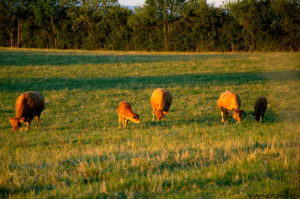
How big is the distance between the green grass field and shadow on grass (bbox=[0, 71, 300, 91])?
0.26ft

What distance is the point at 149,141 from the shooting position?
368 inches

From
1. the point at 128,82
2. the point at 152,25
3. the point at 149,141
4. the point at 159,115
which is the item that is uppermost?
the point at 152,25

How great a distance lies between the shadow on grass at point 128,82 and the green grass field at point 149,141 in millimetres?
78

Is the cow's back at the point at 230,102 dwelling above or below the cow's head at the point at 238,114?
above

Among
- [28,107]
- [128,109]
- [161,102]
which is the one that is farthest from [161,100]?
[28,107]

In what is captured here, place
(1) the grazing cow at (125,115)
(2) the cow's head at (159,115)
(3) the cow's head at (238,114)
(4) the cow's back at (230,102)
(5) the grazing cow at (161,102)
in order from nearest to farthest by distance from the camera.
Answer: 1. (1) the grazing cow at (125,115)
2. (3) the cow's head at (238,114)
3. (2) the cow's head at (159,115)
4. (4) the cow's back at (230,102)
5. (5) the grazing cow at (161,102)

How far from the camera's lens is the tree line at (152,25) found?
49.6 meters

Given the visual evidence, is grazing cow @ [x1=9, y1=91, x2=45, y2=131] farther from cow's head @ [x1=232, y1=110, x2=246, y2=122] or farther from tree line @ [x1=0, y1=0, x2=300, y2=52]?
tree line @ [x1=0, y1=0, x2=300, y2=52]

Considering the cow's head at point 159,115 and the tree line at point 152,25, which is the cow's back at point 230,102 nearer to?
the cow's head at point 159,115

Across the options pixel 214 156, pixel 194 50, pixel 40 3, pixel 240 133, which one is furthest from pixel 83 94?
pixel 40 3

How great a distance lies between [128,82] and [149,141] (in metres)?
15.9

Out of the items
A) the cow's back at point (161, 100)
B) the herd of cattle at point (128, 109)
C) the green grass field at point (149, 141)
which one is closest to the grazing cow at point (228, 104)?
the herd of cattle at point (128, 109)

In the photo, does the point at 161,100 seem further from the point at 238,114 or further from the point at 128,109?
the point at 238,114

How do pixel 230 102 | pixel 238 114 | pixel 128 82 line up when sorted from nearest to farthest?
pixel 238 114
pixel 230 102
pixel 128 82
